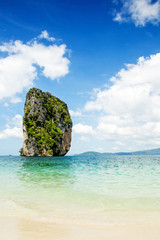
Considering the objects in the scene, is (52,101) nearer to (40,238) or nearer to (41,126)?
(41,126)

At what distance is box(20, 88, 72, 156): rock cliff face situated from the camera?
5825 centimetres

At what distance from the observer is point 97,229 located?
404cm

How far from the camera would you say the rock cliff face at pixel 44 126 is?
5825 centimetres

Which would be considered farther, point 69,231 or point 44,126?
point 44,126

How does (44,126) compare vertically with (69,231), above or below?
above

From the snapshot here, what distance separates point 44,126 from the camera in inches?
2434

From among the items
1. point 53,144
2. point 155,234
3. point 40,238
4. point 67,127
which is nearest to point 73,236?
point 40,238

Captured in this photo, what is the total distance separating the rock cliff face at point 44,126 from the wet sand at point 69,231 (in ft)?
180

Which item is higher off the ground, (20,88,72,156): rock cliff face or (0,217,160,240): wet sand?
(20,88,72,156): rock cliff face

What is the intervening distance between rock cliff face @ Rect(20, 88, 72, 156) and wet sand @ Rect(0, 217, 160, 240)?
54753 mm

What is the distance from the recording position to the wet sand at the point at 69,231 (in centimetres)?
355

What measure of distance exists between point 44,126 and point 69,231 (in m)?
59.2

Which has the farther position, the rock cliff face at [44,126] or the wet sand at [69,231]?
the rock cliff face at [44,126]

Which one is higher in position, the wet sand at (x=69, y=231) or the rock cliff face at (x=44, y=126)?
the rock cliff face at (x=44, y=126)
